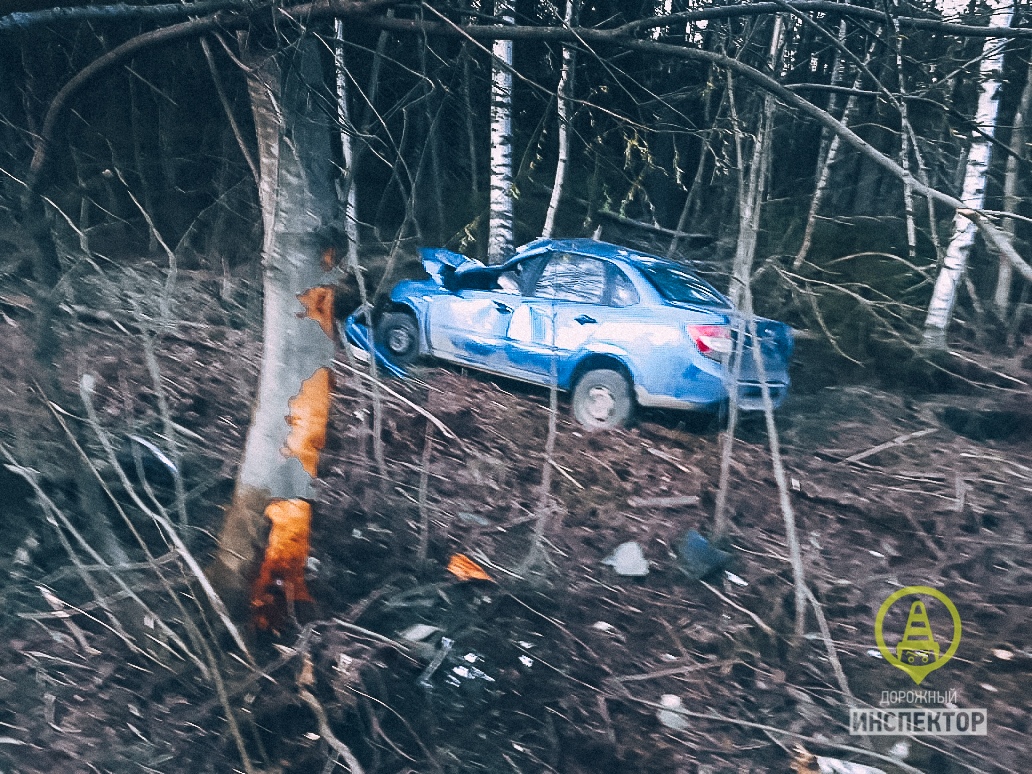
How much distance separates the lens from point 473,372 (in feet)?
22.4

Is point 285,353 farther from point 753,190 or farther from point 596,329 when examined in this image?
point 596,329

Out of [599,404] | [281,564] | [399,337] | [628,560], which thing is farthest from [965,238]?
[281,564]

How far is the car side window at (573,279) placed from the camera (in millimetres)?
6277

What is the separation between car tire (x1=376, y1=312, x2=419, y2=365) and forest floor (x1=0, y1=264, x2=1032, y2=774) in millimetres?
349

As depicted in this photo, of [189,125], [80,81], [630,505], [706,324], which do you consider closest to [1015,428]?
[706,324]

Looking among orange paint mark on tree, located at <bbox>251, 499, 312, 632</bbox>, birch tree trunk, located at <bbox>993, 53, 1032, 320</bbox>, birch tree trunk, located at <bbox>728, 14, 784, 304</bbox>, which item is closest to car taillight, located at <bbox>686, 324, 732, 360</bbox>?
birch tree trunk, located at <bbox>728, 14, 784, 304</bbox>

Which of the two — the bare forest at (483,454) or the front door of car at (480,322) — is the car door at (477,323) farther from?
the bare forest at (483,454)

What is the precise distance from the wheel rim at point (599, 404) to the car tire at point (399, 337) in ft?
5.53

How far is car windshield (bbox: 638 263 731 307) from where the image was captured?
6.06 metres

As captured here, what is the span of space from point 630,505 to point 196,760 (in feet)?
10.5

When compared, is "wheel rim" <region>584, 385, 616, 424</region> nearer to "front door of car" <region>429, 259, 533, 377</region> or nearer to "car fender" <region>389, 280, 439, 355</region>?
"front door of car" <region>429, 259, 533, 377</region>

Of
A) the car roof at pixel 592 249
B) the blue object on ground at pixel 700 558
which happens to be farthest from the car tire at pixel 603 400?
the blue object on ground at pixel 700 558

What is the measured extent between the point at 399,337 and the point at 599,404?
2034 millimetres

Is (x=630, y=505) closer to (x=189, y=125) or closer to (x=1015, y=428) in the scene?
(x=1015, y=428)
